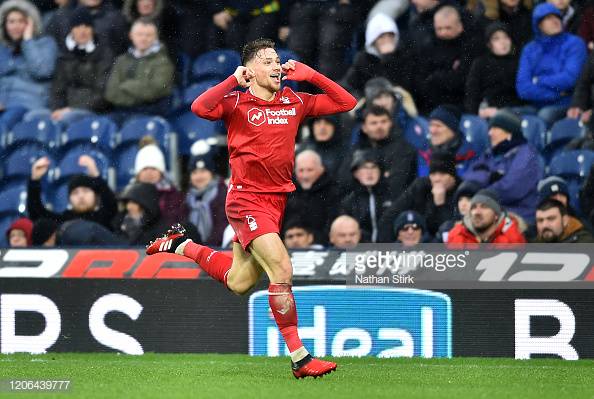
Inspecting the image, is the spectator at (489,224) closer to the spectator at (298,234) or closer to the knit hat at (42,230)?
the spectator at (298,234)

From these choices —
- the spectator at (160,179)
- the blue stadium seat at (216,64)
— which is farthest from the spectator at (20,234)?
the blue stadium seat at (216,64)

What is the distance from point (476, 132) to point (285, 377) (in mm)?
4862

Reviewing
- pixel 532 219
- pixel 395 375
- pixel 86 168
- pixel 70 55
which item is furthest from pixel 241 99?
pixel 70 55

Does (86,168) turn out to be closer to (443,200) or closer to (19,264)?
(19,264)

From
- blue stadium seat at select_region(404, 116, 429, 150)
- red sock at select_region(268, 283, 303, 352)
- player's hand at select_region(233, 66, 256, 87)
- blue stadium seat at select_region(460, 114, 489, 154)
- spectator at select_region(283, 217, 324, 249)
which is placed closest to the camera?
red sock at select_region(268, 283, 303, 352)

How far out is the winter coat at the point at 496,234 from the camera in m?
11.1

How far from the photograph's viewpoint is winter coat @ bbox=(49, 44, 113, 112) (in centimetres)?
1465

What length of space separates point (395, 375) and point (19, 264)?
13.0ft

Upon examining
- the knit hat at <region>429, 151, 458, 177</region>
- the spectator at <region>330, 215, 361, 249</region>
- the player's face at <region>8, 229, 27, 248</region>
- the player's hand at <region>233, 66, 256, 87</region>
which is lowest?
the player's face at <region>8, 229, 27, 248</region>

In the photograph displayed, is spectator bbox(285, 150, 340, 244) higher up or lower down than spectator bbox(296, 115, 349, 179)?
lower down

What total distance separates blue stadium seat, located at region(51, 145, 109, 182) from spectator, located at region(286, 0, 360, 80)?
2433 mm

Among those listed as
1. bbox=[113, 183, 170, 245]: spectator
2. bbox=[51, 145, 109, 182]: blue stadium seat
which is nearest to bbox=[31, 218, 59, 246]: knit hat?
bbox=[113, 183, 170, 245]: spectator

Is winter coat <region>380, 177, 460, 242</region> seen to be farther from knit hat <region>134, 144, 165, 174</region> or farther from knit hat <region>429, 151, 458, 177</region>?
knit hat <region>134, 144, 165, 174</region>

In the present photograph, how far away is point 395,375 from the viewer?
8922 millimetres
